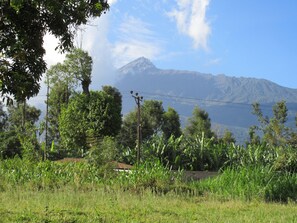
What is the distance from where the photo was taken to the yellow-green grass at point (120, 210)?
7938mm

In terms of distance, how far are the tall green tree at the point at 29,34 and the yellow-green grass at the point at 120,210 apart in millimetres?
2207

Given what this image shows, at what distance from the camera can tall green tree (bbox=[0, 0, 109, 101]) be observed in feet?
24.7

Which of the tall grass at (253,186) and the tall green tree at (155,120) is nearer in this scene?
the tall grass at (253,186)

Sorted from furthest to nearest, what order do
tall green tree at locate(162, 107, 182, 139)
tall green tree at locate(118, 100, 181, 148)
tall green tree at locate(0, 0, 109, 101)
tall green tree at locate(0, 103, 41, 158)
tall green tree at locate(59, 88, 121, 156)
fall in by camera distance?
tall green tree at locate(162, 107, 182, 139) < tall green tree at locate(118, 100, 181, 148) < tall green tree at locate(59, 88, 121, 156) < tall green tree at locate(0, 103, 41, 158) < tall green tree at locate(0, 0, 109, 101)

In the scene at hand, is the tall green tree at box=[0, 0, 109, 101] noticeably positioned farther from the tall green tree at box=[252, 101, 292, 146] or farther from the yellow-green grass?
the tall green tree at box=[252, 101, 292, 146]

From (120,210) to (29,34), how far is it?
12.9 ft

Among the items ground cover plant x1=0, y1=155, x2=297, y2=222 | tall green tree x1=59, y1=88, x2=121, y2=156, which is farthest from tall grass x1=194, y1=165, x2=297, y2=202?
tall green tree x1=59, y1=88, x2=121, y2=156

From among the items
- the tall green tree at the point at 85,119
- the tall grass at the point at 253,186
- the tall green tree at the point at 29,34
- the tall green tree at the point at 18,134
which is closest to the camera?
the tall green tree at the point at 29,34

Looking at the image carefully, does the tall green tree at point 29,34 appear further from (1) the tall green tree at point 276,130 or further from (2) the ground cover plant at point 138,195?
(1) the tall green tree at point 276,130

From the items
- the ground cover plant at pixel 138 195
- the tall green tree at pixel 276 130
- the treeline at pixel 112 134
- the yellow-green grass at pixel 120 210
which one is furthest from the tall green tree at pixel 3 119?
the yellow-green grass at pixel 120 210

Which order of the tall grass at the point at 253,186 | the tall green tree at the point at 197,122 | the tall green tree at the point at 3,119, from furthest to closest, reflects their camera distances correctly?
the tall green tree at the point at 197,122, the tall green tree at the point at 3,119, the tall grass at the point at 253,186

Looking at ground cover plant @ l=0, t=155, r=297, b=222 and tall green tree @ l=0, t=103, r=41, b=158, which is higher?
tall green tree @ l=0, t=103, r=41, b=158

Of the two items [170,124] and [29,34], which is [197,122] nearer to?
[170,124]

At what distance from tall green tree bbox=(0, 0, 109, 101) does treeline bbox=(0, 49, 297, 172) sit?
5.62ft
